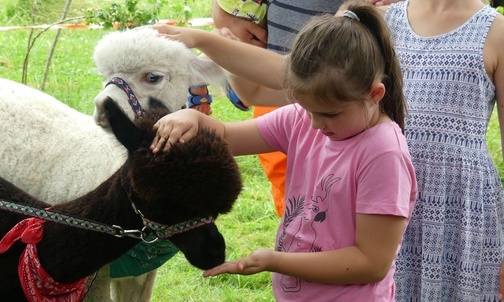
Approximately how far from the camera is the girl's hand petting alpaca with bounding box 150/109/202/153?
1.98 metres

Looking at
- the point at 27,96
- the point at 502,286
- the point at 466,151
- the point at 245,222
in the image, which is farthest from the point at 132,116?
the point at 245,222

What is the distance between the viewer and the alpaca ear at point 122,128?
199cm

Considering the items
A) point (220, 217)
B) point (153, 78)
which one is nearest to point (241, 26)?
point (153, 78)

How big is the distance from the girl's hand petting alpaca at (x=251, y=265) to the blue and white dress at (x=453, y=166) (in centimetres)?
75

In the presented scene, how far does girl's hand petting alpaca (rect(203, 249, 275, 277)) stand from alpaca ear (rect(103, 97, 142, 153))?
41 cm

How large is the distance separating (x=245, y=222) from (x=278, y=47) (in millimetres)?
2335

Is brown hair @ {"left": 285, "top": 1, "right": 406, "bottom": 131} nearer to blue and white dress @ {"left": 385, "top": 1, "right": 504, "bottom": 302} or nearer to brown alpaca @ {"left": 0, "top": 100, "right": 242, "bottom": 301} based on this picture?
brown alpaca @ {"left": 0, "top": 100, "right": 242, "bottom": 301}

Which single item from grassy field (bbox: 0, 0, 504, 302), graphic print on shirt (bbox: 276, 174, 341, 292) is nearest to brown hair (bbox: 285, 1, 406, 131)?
graphic print on shirt (bbox: 276, 174, 341, 292)

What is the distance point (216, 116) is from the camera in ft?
22.1

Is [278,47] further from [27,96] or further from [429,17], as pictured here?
[27,96]

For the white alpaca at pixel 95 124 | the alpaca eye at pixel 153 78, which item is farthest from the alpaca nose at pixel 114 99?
the alpaca eye at pixel 153 78

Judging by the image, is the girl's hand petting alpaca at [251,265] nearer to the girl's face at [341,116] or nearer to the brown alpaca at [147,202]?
the brown alpaca at [147,202]

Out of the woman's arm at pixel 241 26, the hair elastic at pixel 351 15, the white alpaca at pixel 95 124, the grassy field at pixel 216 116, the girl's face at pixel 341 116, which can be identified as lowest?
the grassy field at pixel 216 116

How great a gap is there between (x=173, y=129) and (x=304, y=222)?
446 millimetres
